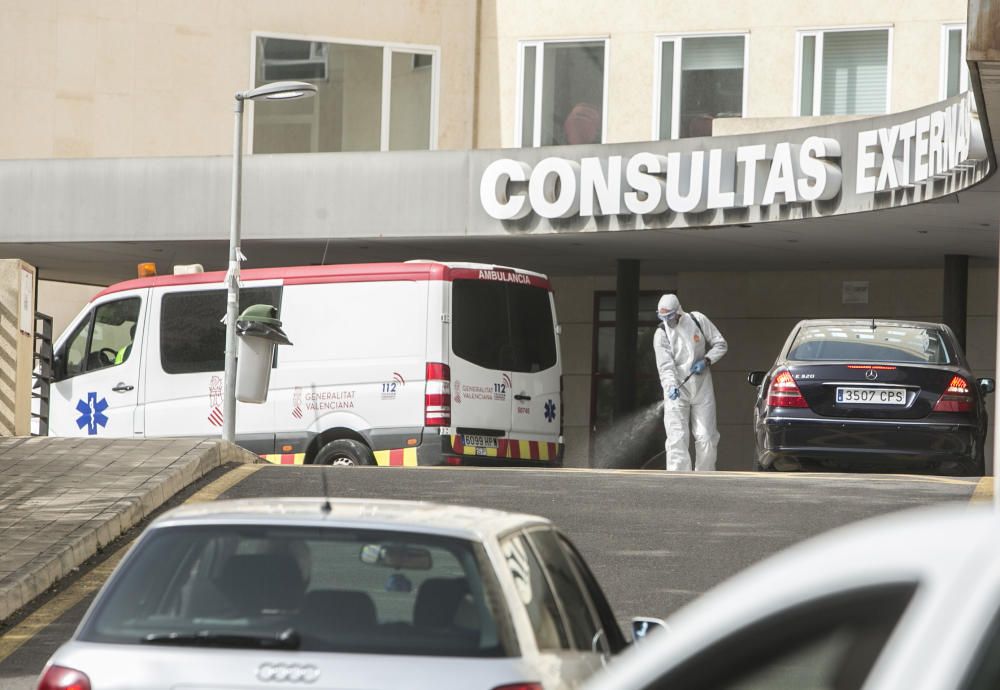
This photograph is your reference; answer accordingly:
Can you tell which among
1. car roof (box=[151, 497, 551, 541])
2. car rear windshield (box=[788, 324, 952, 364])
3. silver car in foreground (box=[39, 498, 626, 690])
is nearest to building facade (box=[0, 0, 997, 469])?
car rear windshield (box=[788, 324, 952, 364])

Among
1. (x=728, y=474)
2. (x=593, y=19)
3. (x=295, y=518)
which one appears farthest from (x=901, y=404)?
(x=593, y=19)

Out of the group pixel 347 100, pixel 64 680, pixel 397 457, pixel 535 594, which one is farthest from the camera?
pixel 347 100

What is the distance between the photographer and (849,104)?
2591 centimetres

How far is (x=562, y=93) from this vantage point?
2734cm

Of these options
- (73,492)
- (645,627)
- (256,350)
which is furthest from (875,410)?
(645,627)

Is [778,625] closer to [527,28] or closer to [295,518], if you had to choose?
[295,518]

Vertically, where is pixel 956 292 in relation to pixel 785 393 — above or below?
above

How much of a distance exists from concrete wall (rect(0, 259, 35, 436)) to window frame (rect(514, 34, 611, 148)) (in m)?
11.1

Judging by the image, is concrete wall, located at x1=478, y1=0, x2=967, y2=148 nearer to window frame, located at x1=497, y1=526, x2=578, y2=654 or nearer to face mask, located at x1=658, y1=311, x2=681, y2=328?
face mask, located at x1=658, y1=311, x2=681, y2=328

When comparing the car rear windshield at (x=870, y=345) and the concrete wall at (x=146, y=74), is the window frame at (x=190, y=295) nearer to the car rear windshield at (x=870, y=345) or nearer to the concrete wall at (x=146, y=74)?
the car rear windshield at (x=870, y=345)

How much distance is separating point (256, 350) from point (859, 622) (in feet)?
48.8

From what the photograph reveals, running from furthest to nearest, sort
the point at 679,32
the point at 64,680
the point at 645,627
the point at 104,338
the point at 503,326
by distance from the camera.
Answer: the point at 679,32, the point at 104,338, the point at 503,326, the point at 645,627, the point at 64,680

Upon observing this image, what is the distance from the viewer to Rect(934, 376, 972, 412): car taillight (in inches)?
551

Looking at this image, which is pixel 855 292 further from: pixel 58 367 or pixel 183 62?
pixel 58 367
